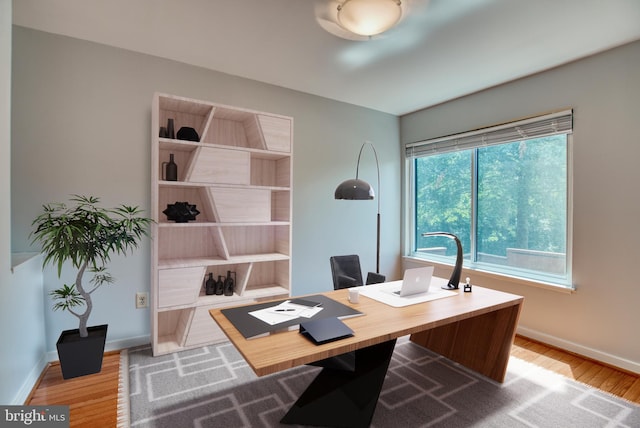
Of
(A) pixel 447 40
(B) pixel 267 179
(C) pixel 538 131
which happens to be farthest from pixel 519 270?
(B) pixel 267 179

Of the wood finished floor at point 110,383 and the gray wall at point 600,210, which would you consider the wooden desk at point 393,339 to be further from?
the gray wall at point 600,210

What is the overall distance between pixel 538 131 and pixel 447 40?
1376 mm

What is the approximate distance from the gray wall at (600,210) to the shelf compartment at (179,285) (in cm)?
313

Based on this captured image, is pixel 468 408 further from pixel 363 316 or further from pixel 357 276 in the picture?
pixel 357 276

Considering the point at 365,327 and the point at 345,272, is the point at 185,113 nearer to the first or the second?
the point at 345,272

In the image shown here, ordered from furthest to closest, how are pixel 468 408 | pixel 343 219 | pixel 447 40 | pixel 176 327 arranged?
1. pixel 343 219
2. pixel 176 327
3. pixel 447 40
4. pixel 468 408

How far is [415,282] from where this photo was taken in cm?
223

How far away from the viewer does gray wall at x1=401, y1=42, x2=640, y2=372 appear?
2.56m

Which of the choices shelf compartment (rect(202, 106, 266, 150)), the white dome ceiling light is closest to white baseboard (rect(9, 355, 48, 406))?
shelf compartment (rect(202, 106, 266, 150))

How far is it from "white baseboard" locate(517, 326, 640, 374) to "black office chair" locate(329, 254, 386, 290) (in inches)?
64.8

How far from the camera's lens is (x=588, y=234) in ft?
9.21

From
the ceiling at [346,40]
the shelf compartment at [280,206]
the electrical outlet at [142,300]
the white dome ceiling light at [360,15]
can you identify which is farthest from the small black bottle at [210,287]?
the white dome ceiling light at [360,15]

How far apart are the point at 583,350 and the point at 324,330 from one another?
2648 millimetres

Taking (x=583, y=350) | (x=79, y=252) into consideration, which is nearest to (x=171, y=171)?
(x=79, y=252)
